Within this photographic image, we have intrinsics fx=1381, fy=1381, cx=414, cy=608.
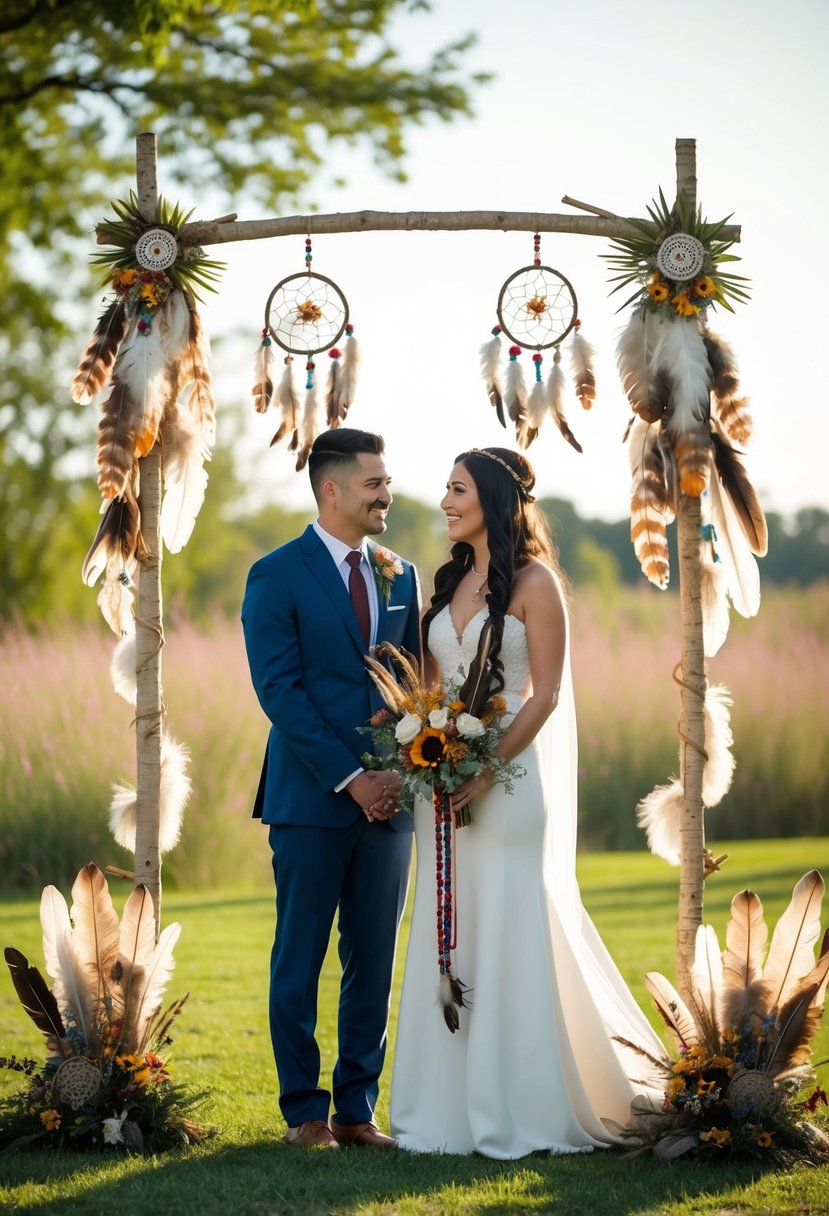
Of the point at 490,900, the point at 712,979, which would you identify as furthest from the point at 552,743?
the point at 712,979

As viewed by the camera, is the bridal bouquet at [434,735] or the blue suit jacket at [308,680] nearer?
the bridal bouquet at [434,735]

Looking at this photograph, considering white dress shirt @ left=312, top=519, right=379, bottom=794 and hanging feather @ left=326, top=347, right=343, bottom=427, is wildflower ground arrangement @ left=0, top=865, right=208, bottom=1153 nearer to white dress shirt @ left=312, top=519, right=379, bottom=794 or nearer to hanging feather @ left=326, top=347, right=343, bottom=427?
white dress shirt @ left=312, top=519, right=379, bottom=794

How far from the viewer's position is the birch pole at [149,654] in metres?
4.94

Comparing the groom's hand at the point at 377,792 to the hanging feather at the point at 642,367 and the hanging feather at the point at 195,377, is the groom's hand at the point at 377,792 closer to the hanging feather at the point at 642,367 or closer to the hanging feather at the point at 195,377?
the hanging feather at the point at 195,377

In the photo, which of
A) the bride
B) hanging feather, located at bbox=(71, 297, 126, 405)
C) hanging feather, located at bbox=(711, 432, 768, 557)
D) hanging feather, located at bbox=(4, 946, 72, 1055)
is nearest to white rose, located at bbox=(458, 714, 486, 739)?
the bride

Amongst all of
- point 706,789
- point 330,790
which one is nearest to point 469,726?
point 330,790

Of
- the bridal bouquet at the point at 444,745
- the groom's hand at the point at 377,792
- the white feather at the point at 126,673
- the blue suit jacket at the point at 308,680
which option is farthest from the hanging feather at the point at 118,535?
the groom's hand at the point at 377,792

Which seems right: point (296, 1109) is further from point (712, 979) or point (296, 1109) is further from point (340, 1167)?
point (712, 979)

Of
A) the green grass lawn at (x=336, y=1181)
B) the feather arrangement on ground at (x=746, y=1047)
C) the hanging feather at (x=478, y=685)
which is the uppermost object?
the hanging feather at (x=478, y=685)

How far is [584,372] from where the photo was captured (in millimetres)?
5086

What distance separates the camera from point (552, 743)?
4855 mm

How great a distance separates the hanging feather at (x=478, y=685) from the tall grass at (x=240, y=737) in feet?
23.5

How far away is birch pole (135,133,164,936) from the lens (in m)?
4.94

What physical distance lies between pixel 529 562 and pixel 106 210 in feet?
42.7
